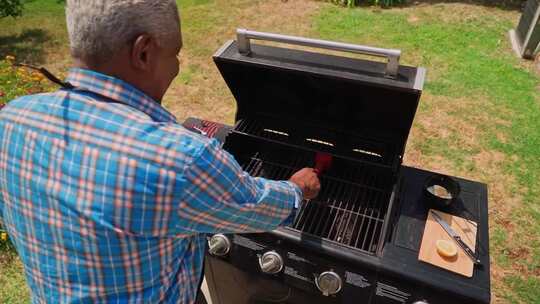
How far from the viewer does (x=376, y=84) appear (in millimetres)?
1525

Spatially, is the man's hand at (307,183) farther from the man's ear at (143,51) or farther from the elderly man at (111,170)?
the man's ear at (143,51)

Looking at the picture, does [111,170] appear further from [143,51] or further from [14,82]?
[14,82]

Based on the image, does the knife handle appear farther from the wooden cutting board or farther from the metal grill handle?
the metal grill handle

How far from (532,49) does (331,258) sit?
216 inches

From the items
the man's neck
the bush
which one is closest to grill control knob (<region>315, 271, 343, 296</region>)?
the man's neck

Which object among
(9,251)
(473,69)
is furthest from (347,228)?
(473,69)

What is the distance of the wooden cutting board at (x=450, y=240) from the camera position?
1484 mm

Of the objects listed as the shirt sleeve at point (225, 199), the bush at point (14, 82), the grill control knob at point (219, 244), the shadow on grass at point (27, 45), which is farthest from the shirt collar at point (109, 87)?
the shadow on grass at point (27, 45)

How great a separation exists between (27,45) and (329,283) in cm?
744

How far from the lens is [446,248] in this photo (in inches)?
59.8

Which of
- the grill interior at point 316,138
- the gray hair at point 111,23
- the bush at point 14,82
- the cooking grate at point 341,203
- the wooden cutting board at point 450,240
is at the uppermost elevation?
the gray hair at point 111,23

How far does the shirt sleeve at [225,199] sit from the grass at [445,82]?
2583 millimetres

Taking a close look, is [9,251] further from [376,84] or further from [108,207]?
[376,84]

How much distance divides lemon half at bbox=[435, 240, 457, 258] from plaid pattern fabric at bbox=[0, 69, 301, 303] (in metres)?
0.81
